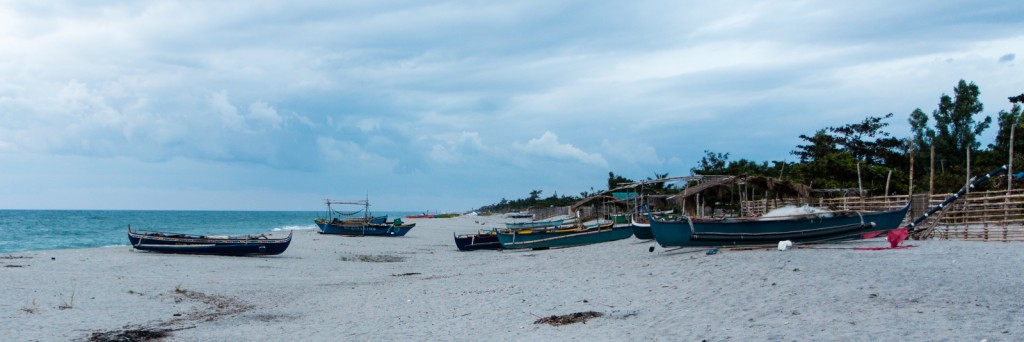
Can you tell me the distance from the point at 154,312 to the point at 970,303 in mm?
12713

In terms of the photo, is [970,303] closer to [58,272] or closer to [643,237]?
[643,237]

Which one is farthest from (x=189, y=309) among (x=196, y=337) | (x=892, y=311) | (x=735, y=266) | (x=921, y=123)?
(x=921, y=123)

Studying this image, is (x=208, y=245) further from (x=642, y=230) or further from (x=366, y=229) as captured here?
(x=366, y=229)

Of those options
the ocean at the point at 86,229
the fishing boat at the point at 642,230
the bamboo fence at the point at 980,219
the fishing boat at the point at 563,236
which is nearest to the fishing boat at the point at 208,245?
the fishing boat at the point at 563,236

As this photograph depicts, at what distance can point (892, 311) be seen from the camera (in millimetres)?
8406

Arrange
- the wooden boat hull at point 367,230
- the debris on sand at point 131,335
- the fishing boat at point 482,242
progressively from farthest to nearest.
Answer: the wooden boat hull at point 367,230 < the fishing boat at point 482,242 < the debris on sand at point 131,335

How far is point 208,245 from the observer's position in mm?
24797

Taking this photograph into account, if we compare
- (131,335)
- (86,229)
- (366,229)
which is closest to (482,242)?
(366,229)

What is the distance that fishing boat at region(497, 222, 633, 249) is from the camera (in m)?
26.6

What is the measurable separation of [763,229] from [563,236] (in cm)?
1076

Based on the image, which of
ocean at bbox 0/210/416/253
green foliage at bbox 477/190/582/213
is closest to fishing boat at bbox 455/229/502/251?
ocean at bbox 0/210/416/253

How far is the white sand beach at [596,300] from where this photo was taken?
8.34 meters

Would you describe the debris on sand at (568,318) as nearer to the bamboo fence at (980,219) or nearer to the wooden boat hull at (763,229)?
the wooden boat hull at (763,229)

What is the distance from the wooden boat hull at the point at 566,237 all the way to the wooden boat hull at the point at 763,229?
931cm
